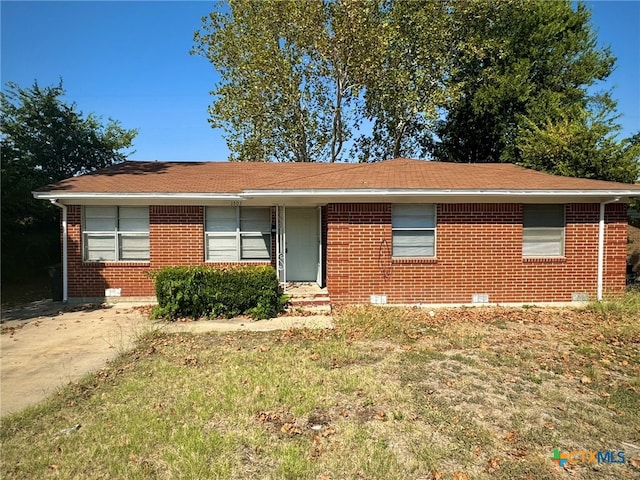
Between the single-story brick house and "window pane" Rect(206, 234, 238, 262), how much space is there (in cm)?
3

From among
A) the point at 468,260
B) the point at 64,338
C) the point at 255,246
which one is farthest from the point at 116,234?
the point at 468,260

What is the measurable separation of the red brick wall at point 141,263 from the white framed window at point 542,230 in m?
8.62

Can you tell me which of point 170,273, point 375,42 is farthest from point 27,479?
point 375,42

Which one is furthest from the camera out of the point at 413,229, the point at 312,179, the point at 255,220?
the point at 255,220

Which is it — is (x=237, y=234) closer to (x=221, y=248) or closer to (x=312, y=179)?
(x=221, y=248)

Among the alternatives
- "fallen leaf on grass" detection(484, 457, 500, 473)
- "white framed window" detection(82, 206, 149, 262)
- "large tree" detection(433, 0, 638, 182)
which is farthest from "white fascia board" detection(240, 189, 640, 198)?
"large tree" detection(433, 0, 638, 182)

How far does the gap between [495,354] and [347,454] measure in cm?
364

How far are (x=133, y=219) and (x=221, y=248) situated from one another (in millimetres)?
2521

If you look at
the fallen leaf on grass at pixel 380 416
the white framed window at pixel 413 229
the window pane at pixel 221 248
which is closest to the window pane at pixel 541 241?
the white framed window at pixel 413 229

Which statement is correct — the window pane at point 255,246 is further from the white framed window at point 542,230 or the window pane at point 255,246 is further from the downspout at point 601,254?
the downspout at point 601,254

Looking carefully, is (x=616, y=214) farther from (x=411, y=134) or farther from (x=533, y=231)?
(x=411, y=134)

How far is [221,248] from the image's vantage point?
1111 cm

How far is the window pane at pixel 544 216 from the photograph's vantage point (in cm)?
983

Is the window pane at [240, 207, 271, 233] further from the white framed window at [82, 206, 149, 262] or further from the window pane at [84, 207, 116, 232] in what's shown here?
the window pane at [84, 207, 116, 232]
